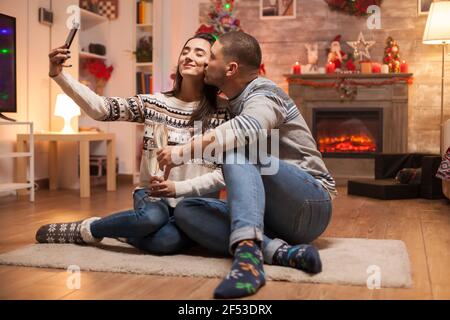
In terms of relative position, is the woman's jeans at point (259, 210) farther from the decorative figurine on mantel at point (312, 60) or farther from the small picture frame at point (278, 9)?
the small picture frame at point (278, 9)

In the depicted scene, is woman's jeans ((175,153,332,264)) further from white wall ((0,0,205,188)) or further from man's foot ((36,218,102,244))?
white wall ((0,0,205,188))

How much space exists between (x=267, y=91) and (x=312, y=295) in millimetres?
603

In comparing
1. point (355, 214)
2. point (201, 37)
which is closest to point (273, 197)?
point (201, 37)

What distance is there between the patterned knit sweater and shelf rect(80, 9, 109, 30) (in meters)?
3.26

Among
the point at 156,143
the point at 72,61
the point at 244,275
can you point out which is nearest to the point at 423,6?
the point at 72,61

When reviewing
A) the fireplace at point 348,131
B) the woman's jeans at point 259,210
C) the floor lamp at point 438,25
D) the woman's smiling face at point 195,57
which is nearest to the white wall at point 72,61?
the fireplace at point 348,131

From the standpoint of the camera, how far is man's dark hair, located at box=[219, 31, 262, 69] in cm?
181

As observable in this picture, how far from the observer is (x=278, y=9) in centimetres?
559

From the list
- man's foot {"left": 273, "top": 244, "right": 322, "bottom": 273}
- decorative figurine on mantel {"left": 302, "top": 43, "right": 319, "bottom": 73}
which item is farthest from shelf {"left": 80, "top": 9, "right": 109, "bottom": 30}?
man's foot {"left": 273, "top": 244, "right": 322, "bottom": 273}

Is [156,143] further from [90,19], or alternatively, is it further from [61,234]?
[90,19]

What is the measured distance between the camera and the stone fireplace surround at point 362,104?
17.0ft

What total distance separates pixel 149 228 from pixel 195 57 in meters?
0.60

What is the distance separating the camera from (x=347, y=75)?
5.20m
